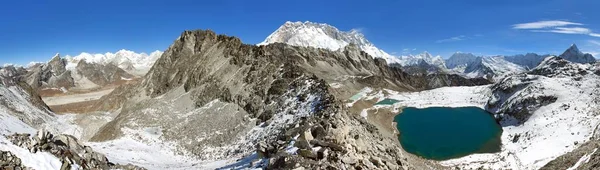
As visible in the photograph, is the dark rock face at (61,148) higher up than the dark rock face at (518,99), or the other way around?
the dark rock face at (518,99)

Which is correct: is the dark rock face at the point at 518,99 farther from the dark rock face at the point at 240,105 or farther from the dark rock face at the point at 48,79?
the dark rock face at the point at 48,79

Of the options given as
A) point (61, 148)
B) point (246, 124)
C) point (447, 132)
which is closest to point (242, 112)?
point (246, 124)

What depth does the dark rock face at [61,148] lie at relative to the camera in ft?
60.1

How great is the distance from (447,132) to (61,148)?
77.1m

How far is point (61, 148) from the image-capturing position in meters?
19.8

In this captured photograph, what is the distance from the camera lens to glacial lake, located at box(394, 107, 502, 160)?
70.2 metres

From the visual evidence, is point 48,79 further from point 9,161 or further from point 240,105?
point 9,161

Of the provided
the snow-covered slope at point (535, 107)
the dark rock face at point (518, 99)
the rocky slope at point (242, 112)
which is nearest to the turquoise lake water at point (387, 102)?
the snow-covered slope at point (535, 107)

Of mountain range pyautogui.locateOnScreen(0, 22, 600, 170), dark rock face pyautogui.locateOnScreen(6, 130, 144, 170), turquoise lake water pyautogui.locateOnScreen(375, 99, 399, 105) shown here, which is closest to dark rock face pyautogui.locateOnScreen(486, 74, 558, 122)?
mountain range pyautogui.locateOnScreen(0, 22, 600, 170)

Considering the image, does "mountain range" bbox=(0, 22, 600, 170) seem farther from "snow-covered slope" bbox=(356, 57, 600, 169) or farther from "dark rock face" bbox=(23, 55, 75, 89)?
"dark rock face" bbox=(23, 55, 75, 89)

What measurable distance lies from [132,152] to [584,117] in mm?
67342

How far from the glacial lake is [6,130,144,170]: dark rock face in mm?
52656

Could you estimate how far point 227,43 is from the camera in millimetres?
69562

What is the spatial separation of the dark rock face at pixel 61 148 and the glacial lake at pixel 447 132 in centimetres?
5266
